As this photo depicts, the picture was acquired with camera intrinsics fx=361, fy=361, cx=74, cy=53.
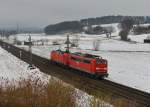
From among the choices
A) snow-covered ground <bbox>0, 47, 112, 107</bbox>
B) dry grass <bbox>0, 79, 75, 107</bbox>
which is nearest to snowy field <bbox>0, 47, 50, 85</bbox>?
snow-covered ground <bbox>0, 47, 112, 107</bbox>

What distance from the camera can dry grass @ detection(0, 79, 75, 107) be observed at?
56.0 ft

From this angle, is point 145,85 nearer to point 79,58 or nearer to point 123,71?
point 79,58

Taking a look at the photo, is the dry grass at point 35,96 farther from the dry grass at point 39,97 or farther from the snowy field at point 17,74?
the snowy field at point 17,74

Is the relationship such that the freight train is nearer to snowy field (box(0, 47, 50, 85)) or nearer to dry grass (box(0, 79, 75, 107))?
snowy field (box(0, 47, 50, 85))

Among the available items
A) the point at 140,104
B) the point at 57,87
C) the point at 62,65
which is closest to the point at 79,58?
the point at 62,65

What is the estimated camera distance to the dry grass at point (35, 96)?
17073mm

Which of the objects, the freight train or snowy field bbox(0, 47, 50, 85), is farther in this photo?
the freight train

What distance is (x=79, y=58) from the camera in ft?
153

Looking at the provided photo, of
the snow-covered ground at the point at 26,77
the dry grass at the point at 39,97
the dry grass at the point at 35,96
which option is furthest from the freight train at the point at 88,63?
the dry grass at the point at 35,96

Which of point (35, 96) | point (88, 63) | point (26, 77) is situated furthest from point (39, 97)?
point (88, 63)

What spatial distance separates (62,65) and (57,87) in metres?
37.0

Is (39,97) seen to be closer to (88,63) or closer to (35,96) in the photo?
(35,96)

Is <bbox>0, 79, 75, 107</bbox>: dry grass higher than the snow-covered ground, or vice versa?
<bbox>0, 79, 75, 107</bbox>: dry grass

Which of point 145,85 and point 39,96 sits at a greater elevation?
point 39,96
